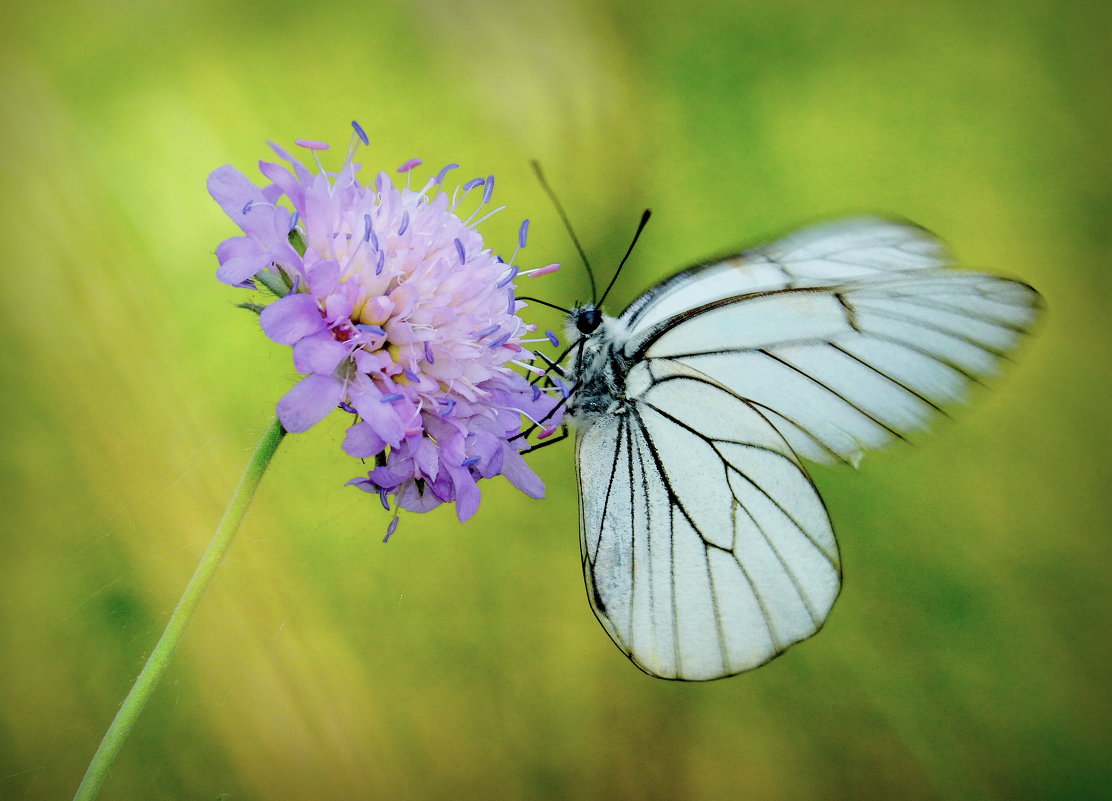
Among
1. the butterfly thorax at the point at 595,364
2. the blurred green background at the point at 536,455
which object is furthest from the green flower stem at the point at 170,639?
the butterfly thorax at the point at 595,364

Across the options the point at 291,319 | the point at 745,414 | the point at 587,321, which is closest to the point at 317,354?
the point at 291,319

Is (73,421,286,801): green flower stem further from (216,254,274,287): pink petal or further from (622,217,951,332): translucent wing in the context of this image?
(622,217,951,332): translucent wing

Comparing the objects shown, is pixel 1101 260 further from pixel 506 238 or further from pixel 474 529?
pixel 474 529

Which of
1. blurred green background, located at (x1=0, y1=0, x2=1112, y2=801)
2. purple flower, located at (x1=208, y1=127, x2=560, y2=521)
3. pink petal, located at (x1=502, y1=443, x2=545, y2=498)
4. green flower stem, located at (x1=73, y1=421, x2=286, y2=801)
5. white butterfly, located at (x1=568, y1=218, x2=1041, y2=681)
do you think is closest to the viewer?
green flower stem, located at (x1=73, y1=421, x2=286, y2=801)

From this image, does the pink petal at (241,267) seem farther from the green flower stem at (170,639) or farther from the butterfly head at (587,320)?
the butterfly head at (587,320)

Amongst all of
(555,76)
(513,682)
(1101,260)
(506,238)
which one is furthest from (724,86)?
(513,682)

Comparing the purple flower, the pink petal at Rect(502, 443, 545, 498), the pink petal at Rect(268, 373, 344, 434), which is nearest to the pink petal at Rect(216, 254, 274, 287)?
the purple flower
